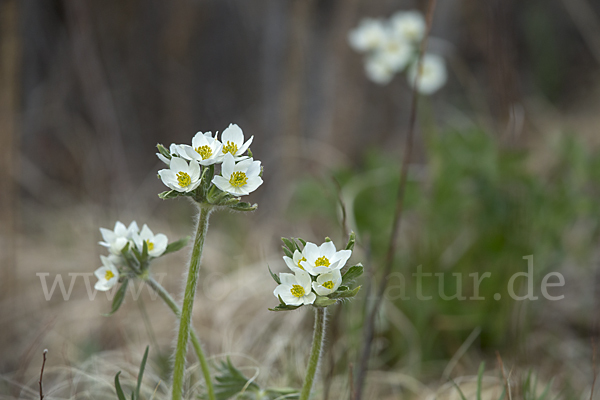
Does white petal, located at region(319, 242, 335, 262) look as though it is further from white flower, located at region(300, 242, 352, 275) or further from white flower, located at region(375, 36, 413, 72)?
white flower, located at region(375, 36, 413, 72)

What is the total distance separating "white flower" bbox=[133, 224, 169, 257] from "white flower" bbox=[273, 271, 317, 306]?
31cm

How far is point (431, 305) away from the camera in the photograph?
6.92 feet

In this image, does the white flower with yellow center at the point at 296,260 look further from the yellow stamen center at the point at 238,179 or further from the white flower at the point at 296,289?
the yellow stamen center at the point at 238,179

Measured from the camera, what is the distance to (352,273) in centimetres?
93

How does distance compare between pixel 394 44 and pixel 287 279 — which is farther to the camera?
pixel 394 44

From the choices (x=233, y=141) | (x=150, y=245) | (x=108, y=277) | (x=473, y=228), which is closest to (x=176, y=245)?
(x=150, y=245)

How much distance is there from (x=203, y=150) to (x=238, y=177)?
86mm

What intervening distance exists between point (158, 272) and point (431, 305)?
1509 millimetres

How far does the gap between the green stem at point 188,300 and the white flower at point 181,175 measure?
0.07 m

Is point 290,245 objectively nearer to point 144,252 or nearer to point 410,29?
point 144,252

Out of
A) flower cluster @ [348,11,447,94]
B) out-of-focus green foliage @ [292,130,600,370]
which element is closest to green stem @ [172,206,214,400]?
out-of-focus green foliage @ [292,130,600,370]

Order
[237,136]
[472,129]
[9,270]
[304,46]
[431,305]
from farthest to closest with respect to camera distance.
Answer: [304,46] < [9,270] < [472,129] < [431,305] < [237,136]

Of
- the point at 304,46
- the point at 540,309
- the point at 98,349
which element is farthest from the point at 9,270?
the point at 540,309

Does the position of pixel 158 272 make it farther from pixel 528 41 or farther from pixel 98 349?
pixel 528 41
